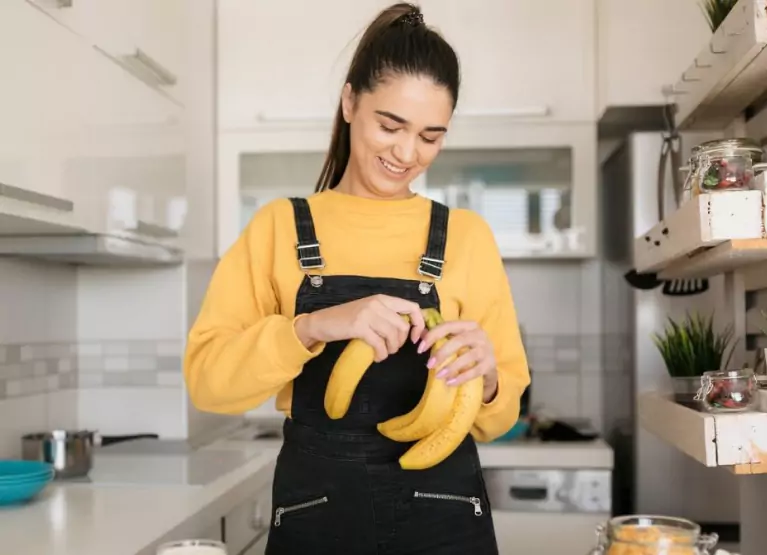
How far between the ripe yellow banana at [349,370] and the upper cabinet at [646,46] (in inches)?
68.5

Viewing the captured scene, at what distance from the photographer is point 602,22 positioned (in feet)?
8.44

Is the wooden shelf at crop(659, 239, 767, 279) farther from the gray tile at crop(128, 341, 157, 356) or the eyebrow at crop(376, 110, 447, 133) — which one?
the gray tile at crop(128, 341, 157, 356)

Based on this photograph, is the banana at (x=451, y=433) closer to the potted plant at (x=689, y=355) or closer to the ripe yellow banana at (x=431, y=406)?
the ripe yellow banana at (x=431, y=406)

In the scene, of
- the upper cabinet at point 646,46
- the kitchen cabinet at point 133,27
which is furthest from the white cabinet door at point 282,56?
the upper cabinet at point 646,46

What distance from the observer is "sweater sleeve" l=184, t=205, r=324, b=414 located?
108cm

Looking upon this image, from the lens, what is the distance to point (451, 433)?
104 centimetres

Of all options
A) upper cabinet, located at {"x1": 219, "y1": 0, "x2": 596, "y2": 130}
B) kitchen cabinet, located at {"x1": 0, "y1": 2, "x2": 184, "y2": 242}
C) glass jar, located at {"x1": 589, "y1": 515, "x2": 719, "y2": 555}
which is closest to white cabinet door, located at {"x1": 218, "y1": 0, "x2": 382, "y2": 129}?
upper cabinet, located at {"x1": 219, "y1": 0, "x2": 596, "y2": 130}

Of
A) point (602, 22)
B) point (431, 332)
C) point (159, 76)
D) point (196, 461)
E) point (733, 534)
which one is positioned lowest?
point (733, 534)

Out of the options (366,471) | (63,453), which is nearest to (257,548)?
(63,453)

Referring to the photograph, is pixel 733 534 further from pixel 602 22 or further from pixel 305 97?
pixel 305 97

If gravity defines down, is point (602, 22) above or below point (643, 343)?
above

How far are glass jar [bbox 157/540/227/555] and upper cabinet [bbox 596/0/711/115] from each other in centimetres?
190

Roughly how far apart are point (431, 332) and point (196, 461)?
1355mm

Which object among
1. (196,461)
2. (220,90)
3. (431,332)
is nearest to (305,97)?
(220,90)
